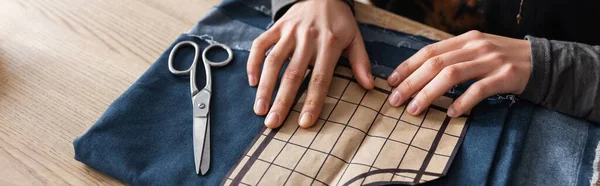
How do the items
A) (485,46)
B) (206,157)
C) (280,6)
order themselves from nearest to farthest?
(206,157) → (485,46) → (280,6)

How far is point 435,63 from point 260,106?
0.25 meters

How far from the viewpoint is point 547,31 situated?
97cm

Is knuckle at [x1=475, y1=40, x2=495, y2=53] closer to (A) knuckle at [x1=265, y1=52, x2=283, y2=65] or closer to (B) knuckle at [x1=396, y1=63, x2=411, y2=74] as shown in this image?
(B) knuckle at [x1=396, y1=63, x2=411, y2=74]

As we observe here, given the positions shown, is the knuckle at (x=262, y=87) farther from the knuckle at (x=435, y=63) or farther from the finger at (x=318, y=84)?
the knuckle at (x=435, y=63)

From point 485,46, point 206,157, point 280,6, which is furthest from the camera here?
point 280,6

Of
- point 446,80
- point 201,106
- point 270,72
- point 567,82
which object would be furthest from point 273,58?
point 567,82

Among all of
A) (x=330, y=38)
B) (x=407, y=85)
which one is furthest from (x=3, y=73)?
(x=407, y=85)

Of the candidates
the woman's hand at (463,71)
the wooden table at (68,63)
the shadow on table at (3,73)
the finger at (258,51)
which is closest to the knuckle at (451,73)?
the woman's hand at (463,71)

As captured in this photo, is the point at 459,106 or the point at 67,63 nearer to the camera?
the point at 459,106

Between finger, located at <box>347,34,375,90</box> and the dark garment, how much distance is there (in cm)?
13

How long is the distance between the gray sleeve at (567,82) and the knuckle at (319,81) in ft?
0.87

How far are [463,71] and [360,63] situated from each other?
0.14 metres

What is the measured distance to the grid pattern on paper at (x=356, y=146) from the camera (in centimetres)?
70

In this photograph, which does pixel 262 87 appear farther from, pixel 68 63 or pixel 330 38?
pixel 68 63
